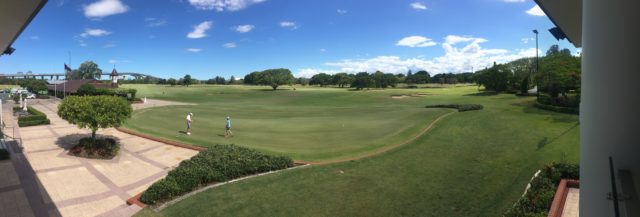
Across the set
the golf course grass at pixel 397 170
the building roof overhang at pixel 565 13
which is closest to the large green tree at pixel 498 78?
the golf course grass at pixel 397 170

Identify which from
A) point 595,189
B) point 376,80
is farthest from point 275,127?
point 376,80

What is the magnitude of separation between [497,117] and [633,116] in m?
29.5

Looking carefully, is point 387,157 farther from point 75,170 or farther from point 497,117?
point 497,117

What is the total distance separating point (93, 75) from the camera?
163 meters

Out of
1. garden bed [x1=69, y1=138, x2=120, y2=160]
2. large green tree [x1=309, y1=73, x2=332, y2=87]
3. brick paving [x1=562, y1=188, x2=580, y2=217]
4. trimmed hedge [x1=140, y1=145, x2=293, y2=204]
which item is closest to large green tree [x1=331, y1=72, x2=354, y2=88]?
large green tree [x1=309, y1=73, x2=332, y2=87]

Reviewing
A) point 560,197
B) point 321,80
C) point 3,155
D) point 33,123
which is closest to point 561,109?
point 560,197

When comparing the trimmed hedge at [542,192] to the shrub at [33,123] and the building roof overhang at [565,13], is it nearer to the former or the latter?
the building roof overhang at [565,13]

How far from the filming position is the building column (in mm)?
2617

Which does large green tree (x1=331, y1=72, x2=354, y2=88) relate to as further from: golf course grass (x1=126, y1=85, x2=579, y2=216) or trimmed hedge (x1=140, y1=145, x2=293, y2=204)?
trimmed hedge (x1=140, y1=145, x2=293, y2=204)

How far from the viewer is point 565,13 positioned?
5699 mm

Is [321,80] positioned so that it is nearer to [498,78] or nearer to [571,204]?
[498,78]

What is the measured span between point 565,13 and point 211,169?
12.6 meters

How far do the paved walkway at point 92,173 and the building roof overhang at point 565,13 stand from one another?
40.3ft

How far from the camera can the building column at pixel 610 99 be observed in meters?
2.62
